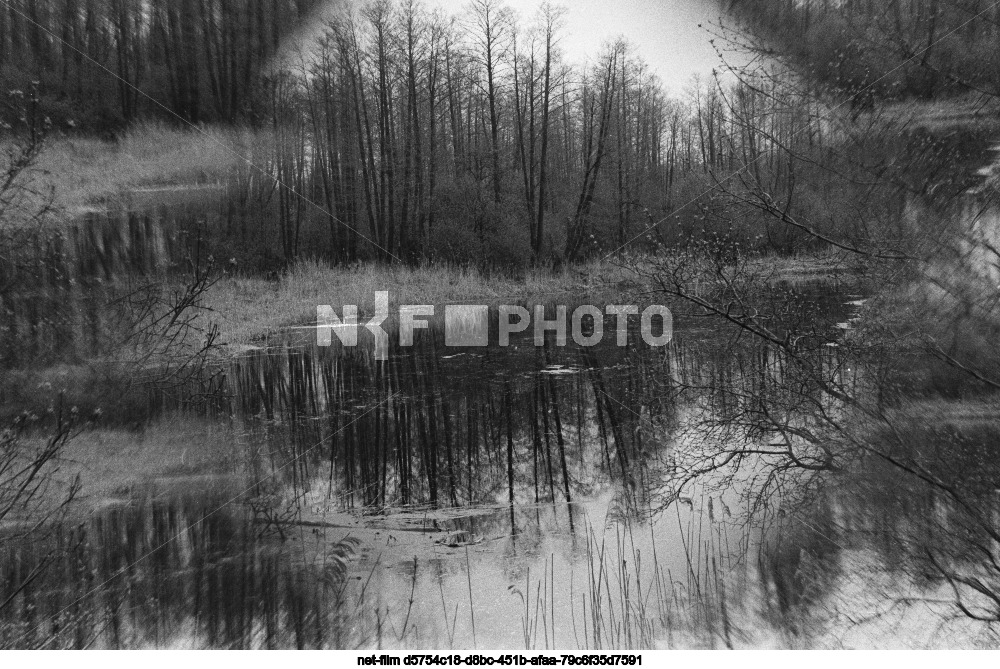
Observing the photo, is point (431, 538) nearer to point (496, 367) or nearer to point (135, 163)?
point (496, 367)

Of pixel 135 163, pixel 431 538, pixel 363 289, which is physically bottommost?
pixel 431 538

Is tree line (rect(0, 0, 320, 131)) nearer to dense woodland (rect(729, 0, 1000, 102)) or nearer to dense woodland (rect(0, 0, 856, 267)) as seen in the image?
→ dense woodland (rect(0, 0, 856, 267))

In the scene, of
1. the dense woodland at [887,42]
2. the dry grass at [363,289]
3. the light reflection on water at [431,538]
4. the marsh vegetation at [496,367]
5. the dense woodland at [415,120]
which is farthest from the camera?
the dry grass at [363,289]

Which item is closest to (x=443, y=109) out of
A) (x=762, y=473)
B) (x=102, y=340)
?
(x=102, y=340)

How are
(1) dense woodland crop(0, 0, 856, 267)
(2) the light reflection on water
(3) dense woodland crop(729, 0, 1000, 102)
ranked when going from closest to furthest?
(2) the light reflection on water → (3) dense woodland crop(729, 0, 1000, 102) → (1) dense woodland crop(0, 0, 856, 267)

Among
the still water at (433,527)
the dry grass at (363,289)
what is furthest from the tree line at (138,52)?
the dry grass at (363,289)

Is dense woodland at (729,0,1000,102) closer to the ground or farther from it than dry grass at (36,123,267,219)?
farther from it

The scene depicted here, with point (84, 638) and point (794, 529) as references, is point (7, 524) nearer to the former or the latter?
point (84, 638)

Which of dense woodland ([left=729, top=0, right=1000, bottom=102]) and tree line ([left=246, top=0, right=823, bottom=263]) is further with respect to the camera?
tree line ([left=246, top=0, right=823, bottom=263])

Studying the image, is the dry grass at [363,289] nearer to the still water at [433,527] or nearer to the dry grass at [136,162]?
the still water at [433,527]

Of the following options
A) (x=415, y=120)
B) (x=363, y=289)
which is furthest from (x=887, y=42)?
(x=363, y=289)

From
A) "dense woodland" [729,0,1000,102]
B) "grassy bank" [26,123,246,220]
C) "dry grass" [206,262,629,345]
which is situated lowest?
"dry grass" [206,262,629,345]

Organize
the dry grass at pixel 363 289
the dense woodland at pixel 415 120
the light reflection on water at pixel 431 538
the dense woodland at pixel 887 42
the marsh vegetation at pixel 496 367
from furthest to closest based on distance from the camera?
the dry grass at pixel 363 289
the dense woodland at pixel 415 120
the dense woodland at pixel 887 42
the marsh vegetation at pixel 496 367
the light reflection on water at pixel 431 538

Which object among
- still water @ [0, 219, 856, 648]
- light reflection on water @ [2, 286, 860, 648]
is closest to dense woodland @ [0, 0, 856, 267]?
still water @ [0, 219, 856, 648]
